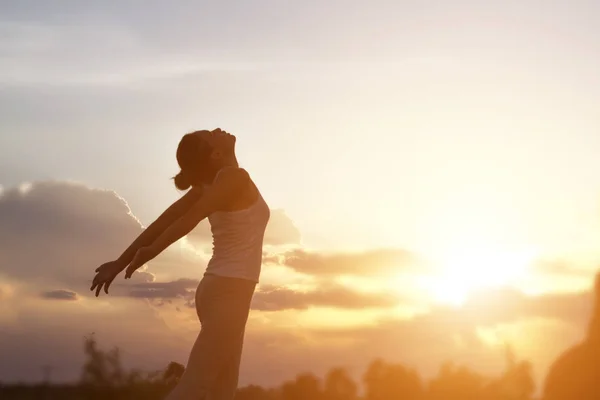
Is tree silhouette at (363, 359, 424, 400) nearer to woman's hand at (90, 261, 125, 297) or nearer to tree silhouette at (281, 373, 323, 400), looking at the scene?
tree silhouette at (281, 373, 323, 400)

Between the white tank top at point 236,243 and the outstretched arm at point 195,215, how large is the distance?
170 millimetres

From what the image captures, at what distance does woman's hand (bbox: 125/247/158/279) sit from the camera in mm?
7180

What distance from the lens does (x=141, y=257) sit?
7199mm

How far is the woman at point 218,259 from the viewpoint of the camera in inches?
286

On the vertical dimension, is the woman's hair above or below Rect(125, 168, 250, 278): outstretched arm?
above

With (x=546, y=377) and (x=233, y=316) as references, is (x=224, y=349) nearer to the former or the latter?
(x=233, y=316)

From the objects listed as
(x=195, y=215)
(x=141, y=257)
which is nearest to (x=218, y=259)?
(x=195, y=215)

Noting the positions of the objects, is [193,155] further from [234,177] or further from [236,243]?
[236,243]

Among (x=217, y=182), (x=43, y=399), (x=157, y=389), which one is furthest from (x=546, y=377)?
(x=43, y=399)

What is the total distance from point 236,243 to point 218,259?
20cm

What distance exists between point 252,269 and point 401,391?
8111 millimetres

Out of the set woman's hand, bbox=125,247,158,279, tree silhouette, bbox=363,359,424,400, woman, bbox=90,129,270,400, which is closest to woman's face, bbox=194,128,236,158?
woman, bbox=90,129,270,400

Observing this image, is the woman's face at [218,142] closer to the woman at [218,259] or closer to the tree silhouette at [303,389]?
the woman at [218,259]

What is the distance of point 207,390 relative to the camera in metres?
7.36
